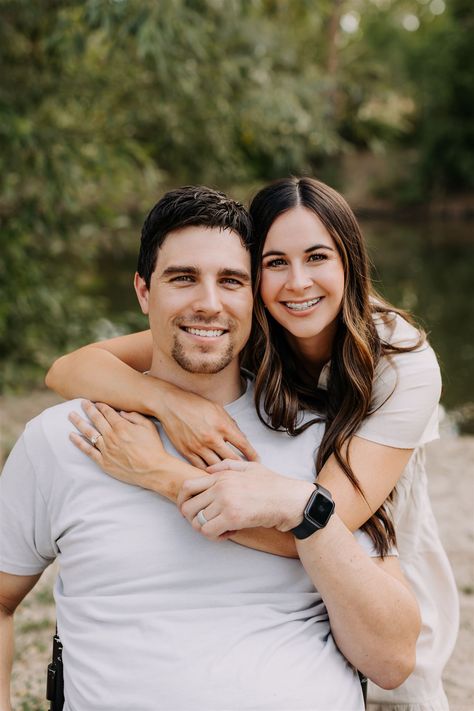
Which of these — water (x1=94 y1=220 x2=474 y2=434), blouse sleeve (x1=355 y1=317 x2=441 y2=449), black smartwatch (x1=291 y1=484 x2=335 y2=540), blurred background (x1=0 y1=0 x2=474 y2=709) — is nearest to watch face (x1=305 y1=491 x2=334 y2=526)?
black smartwatch (x1=291 y1=484 x2=335 y2=540)

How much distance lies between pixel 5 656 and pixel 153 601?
0.48 m

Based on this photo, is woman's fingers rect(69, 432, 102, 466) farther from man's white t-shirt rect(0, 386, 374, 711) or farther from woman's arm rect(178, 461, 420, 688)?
woman's arm rect(178, 461, 420, 688)

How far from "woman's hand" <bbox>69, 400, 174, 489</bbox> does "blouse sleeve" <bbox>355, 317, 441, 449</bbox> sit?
63 cm

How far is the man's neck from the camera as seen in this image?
7.84 feet

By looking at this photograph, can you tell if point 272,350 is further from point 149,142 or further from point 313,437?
point 149,142

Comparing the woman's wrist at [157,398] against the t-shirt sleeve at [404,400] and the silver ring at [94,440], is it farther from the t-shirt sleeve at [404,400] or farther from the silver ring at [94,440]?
the t-shirt sleeve at [404,400]

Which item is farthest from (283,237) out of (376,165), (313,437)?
(376,165)

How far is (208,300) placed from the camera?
7.30 feet

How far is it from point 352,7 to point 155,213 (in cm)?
2369

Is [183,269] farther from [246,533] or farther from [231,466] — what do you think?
[246,533]

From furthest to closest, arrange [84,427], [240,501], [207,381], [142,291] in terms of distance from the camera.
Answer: [142,291] < [207,381] < [84,427] < [240,501]

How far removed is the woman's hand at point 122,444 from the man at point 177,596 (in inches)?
0.7

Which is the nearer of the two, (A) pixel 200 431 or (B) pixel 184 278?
(A) pixel 200 431

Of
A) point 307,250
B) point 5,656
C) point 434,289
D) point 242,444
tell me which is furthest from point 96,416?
point 434,289
